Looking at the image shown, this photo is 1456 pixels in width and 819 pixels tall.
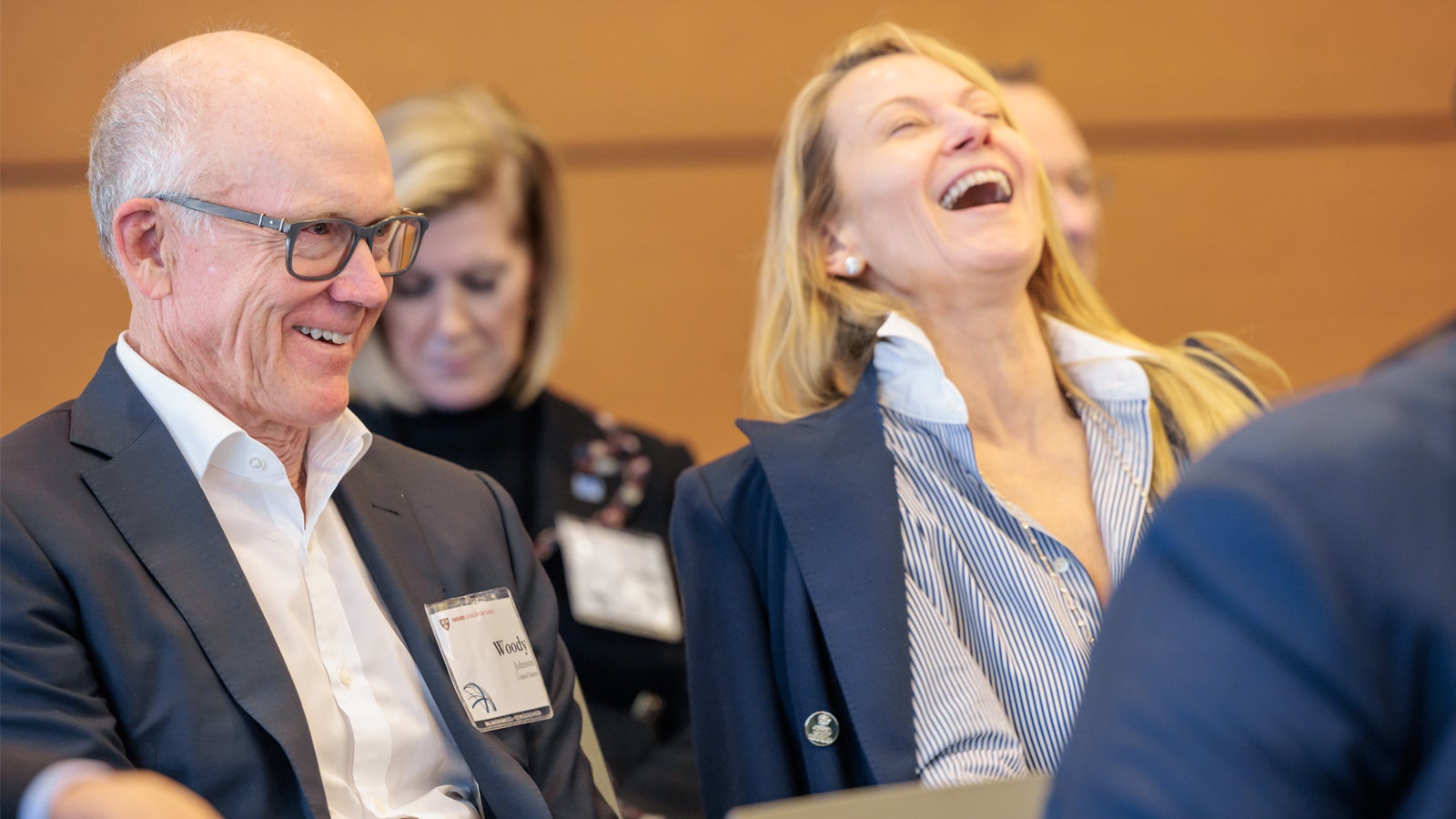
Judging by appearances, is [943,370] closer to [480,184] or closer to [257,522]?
[257,522]

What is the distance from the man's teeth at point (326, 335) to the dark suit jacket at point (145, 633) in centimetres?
20

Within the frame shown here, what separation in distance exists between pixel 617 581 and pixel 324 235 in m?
1.34

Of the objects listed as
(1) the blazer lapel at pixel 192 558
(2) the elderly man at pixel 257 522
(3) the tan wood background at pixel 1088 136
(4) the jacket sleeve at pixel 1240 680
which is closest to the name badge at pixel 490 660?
(2) the elderly man at pixel 257 522

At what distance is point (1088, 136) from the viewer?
14.1 feet

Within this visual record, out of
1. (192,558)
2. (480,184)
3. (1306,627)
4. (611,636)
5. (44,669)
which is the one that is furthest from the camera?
(480,184)

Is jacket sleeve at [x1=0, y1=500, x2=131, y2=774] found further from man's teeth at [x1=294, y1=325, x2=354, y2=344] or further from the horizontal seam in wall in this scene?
the horizontal seam in wall

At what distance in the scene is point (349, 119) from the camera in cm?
161

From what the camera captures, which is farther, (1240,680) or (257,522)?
(257,522)

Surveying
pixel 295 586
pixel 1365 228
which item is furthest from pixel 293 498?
pixel 1365 228

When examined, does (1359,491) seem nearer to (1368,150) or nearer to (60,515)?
(60,515)

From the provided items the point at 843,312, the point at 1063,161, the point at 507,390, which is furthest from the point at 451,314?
the point at 1063,161

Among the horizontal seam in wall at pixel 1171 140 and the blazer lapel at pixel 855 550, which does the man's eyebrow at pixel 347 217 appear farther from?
the horizontal seam in wall at pixel 1171 140

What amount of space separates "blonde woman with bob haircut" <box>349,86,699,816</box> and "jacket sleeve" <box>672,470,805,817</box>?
0.80m

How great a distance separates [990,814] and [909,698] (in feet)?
1.67
